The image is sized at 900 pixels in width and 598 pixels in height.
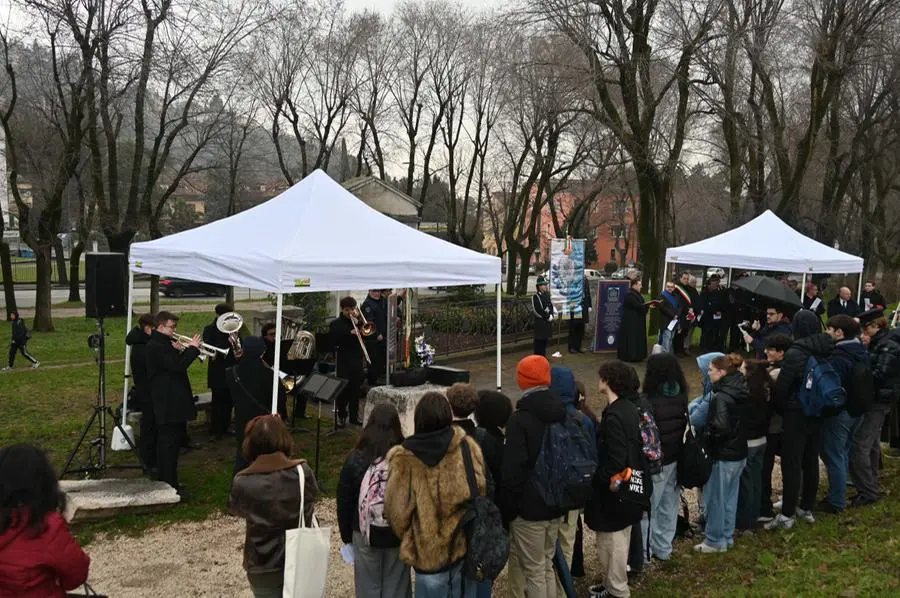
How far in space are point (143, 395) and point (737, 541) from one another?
5959 mm

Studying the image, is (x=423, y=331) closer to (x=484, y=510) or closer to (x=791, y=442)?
(x=791, y=442)

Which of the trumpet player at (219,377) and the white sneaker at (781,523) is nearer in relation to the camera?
the white sneaker at (781,523)

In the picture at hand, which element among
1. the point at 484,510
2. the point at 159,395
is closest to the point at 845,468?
the point at 484,510

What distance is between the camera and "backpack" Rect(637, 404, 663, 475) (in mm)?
4695

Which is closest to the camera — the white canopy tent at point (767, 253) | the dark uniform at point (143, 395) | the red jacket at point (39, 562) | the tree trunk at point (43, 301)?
the red jacket at point (39, 562)

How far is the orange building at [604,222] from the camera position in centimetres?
4878

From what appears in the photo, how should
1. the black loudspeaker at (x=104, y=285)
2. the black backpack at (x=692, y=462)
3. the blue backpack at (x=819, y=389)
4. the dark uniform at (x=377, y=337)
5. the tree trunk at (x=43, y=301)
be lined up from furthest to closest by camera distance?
the tree trunk at (x=43, y=301)
the dark uniform at (x=377, y=337)
the black loudspeaker at (x=104, y=285)
the blue backpack at (x=819, y=389)
the black backpack at (x=692, y=462)

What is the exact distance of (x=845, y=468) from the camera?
21.0ft

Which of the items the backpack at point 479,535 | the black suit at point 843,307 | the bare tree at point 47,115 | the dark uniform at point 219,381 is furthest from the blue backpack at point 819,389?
the bare tree at point 47,115

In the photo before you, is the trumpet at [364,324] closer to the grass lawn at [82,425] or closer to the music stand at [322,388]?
the grass lawn at [82,425]

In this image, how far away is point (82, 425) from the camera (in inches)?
376

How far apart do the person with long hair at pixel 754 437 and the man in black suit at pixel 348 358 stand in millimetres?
5102

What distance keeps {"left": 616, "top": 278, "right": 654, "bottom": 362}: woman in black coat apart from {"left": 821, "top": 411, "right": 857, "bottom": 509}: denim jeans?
742 cm

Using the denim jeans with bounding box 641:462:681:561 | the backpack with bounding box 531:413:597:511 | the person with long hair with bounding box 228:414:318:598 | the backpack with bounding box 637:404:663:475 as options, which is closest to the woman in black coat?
the denim jeans with bounding box 641:462:681:561
